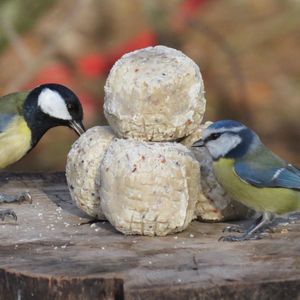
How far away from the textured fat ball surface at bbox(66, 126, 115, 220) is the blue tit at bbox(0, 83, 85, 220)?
0.52 m

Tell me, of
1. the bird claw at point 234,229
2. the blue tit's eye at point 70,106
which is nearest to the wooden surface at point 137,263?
the bird claw at point 234,229

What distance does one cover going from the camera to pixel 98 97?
4.91 m

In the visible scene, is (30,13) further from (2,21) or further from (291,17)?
(291,17)

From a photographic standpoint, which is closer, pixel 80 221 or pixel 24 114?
pixel 80 221

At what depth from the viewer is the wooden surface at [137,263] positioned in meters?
2.15

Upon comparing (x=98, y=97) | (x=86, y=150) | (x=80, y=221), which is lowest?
(x=98, y=97)

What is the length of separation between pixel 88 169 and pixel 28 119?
0.78 metres

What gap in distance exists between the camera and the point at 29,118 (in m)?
3.38

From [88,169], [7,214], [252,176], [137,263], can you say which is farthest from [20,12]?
[137,263]

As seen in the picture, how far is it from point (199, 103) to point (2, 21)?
5.92 feet

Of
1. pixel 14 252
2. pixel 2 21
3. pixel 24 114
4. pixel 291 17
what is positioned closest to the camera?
pixel 14 252

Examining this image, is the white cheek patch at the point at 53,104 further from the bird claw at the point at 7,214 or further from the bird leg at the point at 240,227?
the bird leg at the point at 240,227

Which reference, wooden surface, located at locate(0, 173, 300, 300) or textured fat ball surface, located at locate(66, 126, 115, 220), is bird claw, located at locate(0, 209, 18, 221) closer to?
wooden surface, located at locate(0, 173, 300, 300)

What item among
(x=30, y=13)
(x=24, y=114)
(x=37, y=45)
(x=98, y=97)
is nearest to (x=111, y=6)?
(x=37, y=45)
